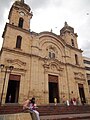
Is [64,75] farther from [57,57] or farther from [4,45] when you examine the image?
[4,45]

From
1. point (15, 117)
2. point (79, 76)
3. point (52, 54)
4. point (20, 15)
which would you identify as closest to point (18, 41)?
point (20, 15)

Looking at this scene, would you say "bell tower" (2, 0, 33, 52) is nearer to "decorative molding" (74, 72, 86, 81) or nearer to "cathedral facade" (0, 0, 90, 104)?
"cathedral facade" (0, 0, 90, 104)

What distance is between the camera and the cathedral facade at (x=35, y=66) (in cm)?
1720

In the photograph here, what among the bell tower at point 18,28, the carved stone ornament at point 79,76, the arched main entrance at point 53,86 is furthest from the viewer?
the carved stone ornament at point 79,76

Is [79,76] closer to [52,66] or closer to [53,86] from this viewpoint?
[53,86]

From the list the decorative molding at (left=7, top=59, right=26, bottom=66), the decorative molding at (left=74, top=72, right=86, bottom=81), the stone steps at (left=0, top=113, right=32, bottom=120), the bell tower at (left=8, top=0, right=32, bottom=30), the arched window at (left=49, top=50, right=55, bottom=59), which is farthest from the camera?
the decorative molding at (left=74, top=72, right=86, bottom=81)

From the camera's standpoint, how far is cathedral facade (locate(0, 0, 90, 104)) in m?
17.2

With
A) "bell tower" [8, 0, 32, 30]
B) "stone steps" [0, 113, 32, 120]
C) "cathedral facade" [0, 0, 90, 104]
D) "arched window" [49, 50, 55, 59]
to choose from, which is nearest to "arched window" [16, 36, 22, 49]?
"cathedral facade" [0, 0, 90, 104]

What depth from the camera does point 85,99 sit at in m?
22.7

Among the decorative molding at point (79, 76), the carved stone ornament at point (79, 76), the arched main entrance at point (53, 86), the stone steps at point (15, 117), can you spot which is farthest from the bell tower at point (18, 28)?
the stone steps at point (15, 117)

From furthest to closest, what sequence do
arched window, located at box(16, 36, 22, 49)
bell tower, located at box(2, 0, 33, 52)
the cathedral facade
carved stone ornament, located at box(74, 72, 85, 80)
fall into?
1. carved stone ornament, located at box(74, 72, 85, 80)
2. arched window, located at box(16, 36, 22, 49)
3. bell tower, located at box(2, 0, 33, 52)
4. the cathedral facade

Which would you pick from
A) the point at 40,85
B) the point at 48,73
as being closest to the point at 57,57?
the point at 48,73

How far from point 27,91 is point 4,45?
25.5 feet

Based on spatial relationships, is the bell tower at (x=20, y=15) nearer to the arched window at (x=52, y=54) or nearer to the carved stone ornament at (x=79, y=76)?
the arched window at (x=52, y=54)
